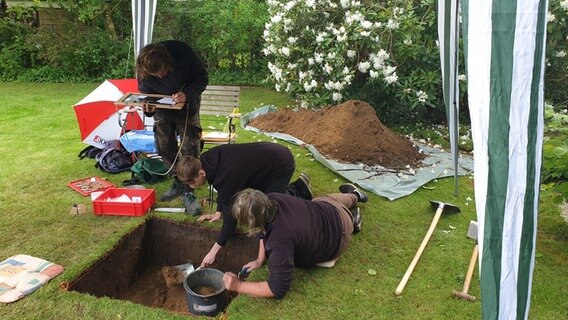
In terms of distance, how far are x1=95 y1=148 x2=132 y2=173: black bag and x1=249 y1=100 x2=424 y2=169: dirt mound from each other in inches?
95.0

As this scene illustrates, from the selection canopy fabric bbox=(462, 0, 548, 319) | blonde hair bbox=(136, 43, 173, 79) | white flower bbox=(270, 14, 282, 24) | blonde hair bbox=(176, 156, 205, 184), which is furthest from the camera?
white flower bbox=(270, 14, 282, 24)

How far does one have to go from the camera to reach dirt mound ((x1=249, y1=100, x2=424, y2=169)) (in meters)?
5.57

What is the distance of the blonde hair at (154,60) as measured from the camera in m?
3.60

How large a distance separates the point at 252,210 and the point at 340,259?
1.24 m

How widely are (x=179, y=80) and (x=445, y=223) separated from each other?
9.15ft

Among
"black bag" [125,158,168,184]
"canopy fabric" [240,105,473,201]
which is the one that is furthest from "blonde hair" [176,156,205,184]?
"canopy fabric" [240,105,473,201]

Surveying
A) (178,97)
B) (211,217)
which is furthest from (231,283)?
(178,97)

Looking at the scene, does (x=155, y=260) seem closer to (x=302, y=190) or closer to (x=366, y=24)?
(x=302, y=190)

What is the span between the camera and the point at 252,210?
8.33ft

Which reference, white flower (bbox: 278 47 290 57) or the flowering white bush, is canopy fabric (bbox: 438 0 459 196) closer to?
the flowering white bush

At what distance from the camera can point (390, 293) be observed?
3084 millimetres

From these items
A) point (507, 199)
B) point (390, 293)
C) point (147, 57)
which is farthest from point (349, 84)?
point (507, 199)

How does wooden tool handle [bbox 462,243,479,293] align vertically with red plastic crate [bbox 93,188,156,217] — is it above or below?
below

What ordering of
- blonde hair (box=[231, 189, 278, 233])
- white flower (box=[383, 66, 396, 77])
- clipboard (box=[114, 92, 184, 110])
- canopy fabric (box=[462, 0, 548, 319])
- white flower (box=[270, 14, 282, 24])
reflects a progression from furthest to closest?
white flower (box=[270, 14, 282, 24]), white flower (box=[383, 66, 396, 77]), clipboard (box=[114, 92, 184, 110]), blonde hair (box=[231, 189, 278, 233]), canopy fabric (box=[462, 0, 548, 319])
